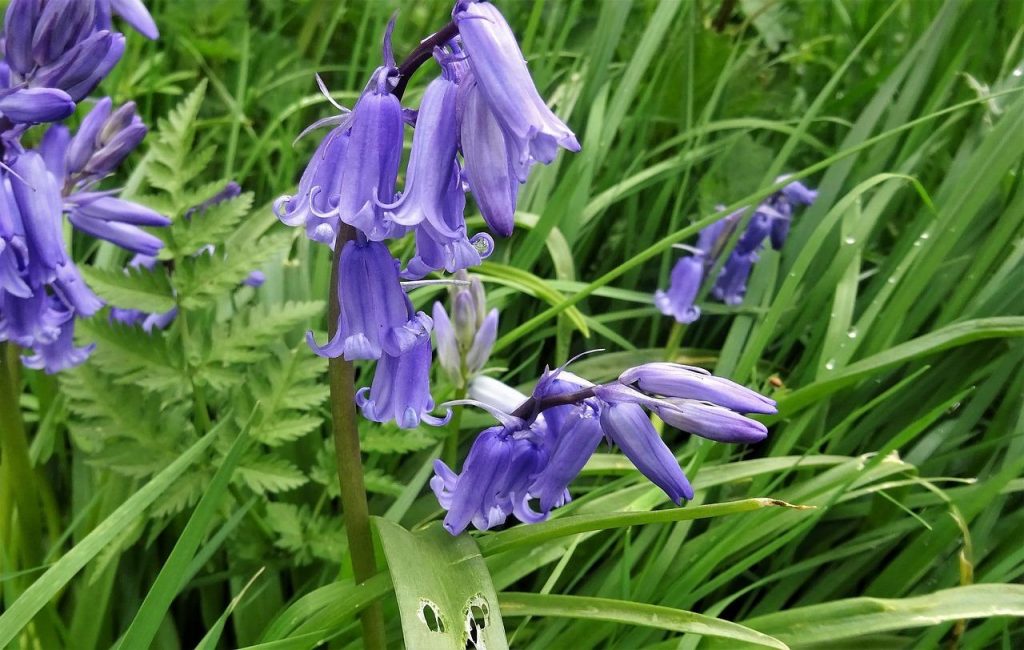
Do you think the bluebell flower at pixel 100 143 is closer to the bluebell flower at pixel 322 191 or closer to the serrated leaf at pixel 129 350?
the serrated leaf at pixel 129 350

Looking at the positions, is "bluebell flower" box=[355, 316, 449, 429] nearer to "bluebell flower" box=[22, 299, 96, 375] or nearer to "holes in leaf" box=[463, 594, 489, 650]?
"holes in leaf" box=[463, 594, 489, 650]

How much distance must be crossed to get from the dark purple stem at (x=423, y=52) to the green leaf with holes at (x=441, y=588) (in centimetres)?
69

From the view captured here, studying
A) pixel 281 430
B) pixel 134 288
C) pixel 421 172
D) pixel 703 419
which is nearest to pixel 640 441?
pixel 703 419

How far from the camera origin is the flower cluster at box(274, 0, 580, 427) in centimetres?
117

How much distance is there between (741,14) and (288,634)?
3446mm

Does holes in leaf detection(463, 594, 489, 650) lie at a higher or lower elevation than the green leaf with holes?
lower

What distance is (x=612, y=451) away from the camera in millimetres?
2139

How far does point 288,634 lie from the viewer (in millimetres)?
1685

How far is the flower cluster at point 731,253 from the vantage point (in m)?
2.72

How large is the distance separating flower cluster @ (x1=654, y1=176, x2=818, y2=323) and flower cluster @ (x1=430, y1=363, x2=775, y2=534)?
4.22 ft

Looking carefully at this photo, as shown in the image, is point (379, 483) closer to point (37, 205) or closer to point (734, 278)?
point (37, 205)

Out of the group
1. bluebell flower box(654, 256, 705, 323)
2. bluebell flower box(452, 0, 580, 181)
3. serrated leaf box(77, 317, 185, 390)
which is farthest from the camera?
bluebell flower box(654, 256, 705, 323)

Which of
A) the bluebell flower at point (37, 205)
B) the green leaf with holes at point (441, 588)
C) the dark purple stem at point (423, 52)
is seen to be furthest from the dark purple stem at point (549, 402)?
the bluebell flower at point (37, 205)

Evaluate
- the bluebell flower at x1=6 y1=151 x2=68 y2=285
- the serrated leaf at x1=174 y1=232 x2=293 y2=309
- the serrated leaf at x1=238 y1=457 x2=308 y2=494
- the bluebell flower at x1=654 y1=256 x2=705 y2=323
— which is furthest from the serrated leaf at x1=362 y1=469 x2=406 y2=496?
the bluebell flower at x1=654 y1=256 x2=705 y2=323
